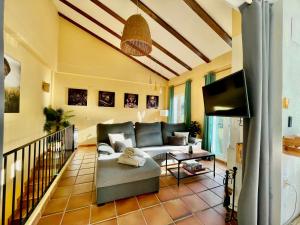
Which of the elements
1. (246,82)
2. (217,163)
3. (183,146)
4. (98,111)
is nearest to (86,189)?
(183,146)

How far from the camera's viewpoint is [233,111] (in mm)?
1417

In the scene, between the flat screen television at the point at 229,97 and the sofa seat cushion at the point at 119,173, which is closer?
the flat screen television at the point at 229,97

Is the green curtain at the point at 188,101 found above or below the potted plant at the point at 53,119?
above

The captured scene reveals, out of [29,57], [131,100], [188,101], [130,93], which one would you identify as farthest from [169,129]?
[29,57]

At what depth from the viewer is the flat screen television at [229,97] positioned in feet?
4.22

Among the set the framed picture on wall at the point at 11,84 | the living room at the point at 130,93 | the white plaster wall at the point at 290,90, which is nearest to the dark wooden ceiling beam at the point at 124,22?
the living room at the point at 130,93

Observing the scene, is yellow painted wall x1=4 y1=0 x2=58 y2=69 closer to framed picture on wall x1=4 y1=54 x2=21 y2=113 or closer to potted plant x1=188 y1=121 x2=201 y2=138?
framed picture on wall x1=4 y1=54 x2=21 y2=113

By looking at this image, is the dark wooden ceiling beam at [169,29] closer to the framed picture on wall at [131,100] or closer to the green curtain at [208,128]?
the green curtain at [208,128]

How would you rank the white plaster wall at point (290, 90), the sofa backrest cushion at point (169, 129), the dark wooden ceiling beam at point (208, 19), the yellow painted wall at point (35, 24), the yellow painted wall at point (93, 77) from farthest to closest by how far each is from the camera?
the yellow painted wall at point (93, 77) → the sofa backrest cushion at point (169, 129) → the dark wooden ceiling beam at point (208, 19) → the yellow painted wall at point (35, 24) → the white plaster wall at point (290, 90)

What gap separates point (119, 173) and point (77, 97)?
165 inches

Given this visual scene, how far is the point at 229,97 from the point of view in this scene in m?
1.48

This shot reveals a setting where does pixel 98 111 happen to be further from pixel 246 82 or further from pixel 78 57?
pixel 246 82

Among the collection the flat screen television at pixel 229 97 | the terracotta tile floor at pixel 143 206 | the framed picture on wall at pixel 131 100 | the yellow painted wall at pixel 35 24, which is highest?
the yellow painted wall at pixel 35 24

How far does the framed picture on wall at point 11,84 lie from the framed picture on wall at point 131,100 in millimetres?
3629
